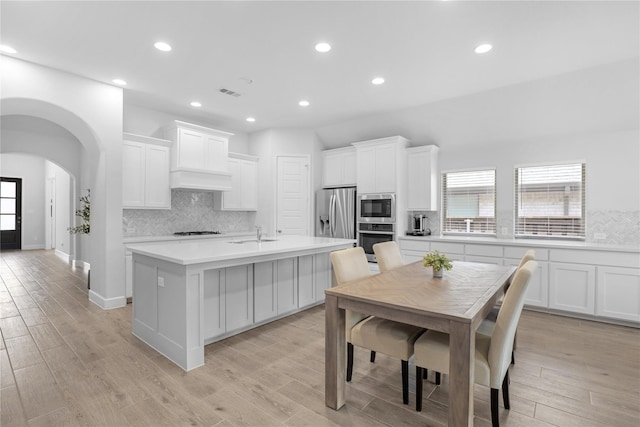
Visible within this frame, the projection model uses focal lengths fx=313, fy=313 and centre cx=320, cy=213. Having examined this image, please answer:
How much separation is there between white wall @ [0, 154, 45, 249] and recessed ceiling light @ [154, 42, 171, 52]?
954 cm

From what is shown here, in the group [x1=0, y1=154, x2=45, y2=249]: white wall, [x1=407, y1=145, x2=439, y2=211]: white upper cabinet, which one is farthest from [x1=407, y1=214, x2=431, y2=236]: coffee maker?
[x1=0, y1=154, x2=45, y2=249]: white wall

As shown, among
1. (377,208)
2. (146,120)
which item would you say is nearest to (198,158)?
(146,120)

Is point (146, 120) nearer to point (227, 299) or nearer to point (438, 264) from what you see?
point (227, 299)

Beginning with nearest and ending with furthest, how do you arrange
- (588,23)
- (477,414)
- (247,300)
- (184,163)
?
(477,414) → (588,23) → (247,300) → (184,163)

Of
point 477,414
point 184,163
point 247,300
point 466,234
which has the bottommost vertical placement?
point 477,414

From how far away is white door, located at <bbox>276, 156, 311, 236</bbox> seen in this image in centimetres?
610

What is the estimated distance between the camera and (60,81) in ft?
12.2

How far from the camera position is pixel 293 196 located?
6141 mm

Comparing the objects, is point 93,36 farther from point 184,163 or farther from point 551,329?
point 551,329

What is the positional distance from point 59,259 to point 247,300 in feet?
24.6

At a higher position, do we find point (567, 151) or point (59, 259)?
point (567, 151)

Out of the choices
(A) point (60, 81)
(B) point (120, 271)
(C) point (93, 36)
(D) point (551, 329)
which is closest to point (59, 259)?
(B) point (120, 271)

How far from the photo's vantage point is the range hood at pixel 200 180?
4.87 m

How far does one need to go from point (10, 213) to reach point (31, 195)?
0.72m
